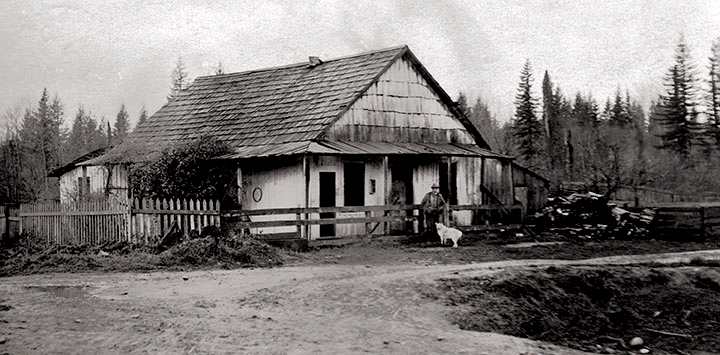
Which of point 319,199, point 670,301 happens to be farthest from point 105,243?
point 670,301

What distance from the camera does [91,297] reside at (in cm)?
1106

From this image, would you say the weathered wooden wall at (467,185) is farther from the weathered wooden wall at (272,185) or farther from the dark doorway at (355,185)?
the weathered wooden wall at (272,185)

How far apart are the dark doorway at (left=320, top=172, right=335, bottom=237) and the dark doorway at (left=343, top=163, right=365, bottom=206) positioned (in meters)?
0.55

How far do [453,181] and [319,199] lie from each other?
633cm

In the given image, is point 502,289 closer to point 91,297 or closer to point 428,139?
point 91,297

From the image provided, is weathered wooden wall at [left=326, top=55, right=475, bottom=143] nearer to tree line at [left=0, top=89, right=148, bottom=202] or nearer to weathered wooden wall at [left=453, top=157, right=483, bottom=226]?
weathered wooden wall at [left=453, top=157, right=483, bottom=226]

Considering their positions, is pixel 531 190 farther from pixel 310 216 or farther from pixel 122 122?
pixel 122 122

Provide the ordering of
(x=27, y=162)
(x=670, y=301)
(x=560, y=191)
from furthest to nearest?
(x=27, y=162), (x=560, y=191), (x=670, y=301)

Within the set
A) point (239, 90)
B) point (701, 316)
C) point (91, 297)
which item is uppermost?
point (239, 90)

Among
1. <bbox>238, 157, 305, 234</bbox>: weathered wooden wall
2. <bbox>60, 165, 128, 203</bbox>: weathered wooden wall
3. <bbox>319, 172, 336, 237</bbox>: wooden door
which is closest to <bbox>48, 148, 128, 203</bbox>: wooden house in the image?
<bbox>60, 165, 128, 203</bbox>: weathered wooden wall

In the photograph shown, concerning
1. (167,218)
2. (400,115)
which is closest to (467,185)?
(400,115)

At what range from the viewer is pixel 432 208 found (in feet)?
66.5

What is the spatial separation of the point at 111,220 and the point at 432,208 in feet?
29.9

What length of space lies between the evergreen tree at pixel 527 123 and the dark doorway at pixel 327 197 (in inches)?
1594
